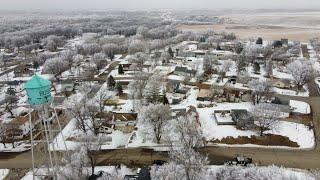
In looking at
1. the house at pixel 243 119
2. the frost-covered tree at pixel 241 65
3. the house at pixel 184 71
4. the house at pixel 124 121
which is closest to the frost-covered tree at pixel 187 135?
the house at pixel 243 119

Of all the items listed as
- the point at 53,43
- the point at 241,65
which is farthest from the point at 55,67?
the point at 53,43

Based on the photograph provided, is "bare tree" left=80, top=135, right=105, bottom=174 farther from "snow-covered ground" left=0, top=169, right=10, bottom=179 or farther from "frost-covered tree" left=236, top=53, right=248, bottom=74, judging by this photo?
"frost-covered tree" left=236, top=53, right=248, bottom=74

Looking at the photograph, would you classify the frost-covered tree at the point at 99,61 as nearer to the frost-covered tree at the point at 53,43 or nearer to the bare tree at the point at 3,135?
the frost-covered tree at the point at 53,43

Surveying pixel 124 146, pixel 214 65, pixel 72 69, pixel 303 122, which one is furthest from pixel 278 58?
pixel 124 146

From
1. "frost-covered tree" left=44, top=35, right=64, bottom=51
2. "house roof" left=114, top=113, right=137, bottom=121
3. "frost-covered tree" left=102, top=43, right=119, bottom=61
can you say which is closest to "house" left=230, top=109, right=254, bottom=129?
"house roof" left=114, top=113, right=137, bottom=121

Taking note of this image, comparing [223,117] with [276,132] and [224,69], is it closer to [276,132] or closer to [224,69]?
[276,132]

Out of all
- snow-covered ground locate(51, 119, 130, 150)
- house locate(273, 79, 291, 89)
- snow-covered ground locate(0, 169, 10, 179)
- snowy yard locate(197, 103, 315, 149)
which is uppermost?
house locate(273, 79, 291, 89)
